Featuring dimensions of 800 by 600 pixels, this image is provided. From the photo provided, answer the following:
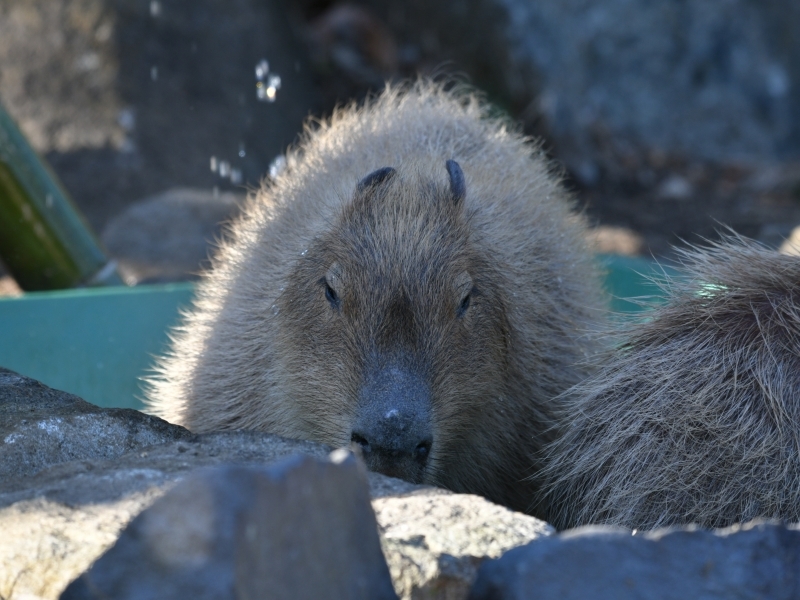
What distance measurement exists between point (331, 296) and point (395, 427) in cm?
49

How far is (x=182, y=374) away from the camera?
3314 mm

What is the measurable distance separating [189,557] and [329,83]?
7.64 metres

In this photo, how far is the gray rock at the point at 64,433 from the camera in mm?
1994

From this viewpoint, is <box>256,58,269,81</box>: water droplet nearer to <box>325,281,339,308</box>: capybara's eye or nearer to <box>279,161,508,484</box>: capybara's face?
<box>279,161,508,484</box>: capybara's face

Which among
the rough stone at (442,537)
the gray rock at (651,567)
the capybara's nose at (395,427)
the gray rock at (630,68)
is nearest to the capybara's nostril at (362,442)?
the capybara's nose at (395,427)

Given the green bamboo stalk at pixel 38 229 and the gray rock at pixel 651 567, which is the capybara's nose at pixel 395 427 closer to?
the gray rock at pixel 651 567

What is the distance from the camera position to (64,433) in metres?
2.06

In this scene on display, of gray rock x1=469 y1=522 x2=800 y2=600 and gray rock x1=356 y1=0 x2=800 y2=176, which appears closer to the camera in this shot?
gray rock x1=469 y1=522 x2=800 y2=600

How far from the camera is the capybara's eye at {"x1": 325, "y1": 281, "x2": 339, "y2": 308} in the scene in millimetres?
2559

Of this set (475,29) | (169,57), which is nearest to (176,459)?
(169,57)

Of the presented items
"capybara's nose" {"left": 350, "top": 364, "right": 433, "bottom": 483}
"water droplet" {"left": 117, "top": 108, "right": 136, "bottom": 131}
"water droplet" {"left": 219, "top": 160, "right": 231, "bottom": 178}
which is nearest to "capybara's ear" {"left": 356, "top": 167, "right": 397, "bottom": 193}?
"capybara's nose" {"left": 350, "top": 364, "right": 433, "bottom": 483}

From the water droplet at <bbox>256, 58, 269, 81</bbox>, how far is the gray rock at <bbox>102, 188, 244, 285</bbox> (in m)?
2.18

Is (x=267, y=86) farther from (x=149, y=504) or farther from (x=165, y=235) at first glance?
(x=149, y=504)

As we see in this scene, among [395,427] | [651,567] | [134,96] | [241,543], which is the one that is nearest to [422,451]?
[395,427]
